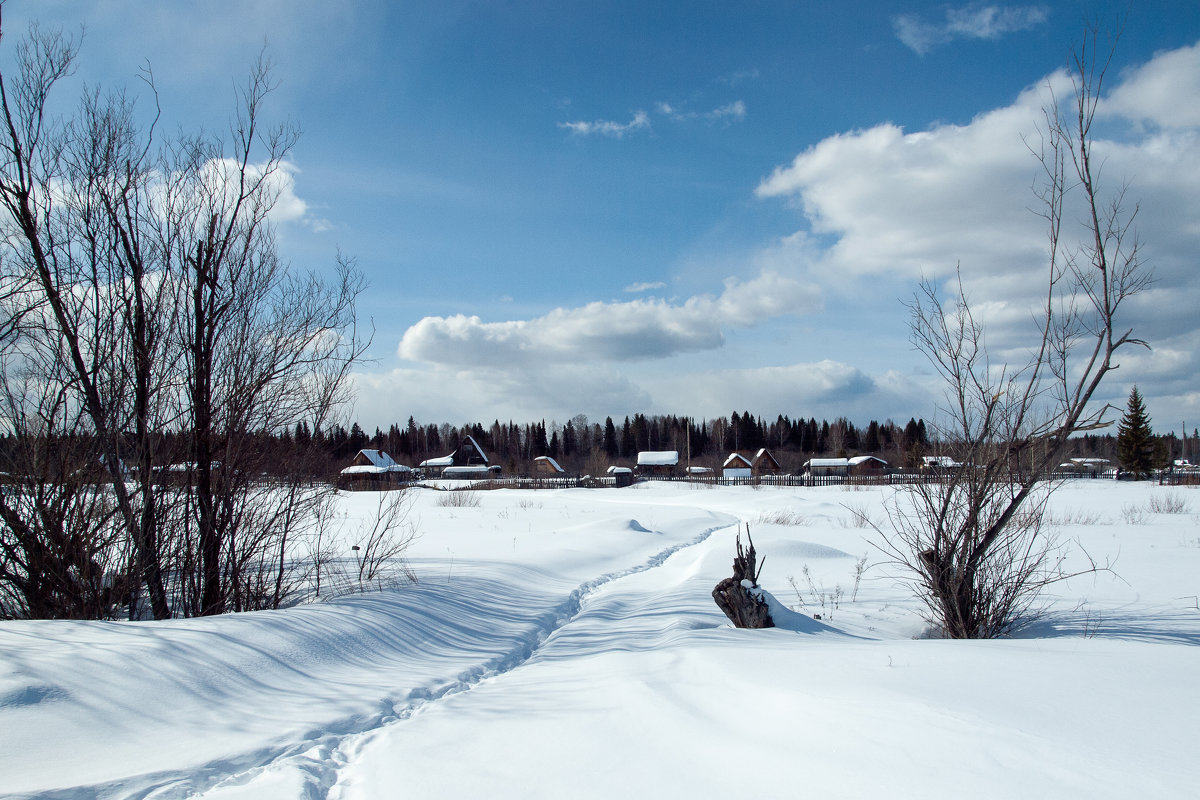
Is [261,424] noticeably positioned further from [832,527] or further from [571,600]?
[832,527]

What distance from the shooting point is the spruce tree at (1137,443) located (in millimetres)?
52844

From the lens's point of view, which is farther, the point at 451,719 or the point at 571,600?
the point at 571,600

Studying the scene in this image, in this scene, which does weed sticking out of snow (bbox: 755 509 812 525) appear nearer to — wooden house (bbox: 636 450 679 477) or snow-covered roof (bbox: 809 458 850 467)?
wooden house (bbox: 636 450 679 477)

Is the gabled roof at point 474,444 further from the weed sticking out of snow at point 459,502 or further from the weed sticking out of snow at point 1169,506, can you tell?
the weed sticking out of snow at point 1169,506

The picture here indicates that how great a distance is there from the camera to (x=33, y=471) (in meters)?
6.70

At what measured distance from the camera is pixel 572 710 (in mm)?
4461

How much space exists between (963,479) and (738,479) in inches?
1744

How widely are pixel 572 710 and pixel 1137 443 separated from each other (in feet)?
210

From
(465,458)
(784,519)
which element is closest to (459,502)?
(784,519)

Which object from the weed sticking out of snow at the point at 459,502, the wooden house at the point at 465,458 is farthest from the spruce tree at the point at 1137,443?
the wooden house at the point at 465,458

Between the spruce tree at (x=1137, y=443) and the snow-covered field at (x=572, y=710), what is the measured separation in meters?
56.8

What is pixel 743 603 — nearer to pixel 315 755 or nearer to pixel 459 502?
pixel 315 755

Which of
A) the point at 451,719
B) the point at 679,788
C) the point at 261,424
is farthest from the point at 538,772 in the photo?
the point at 261,424

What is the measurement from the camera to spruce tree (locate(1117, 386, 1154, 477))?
173ft
